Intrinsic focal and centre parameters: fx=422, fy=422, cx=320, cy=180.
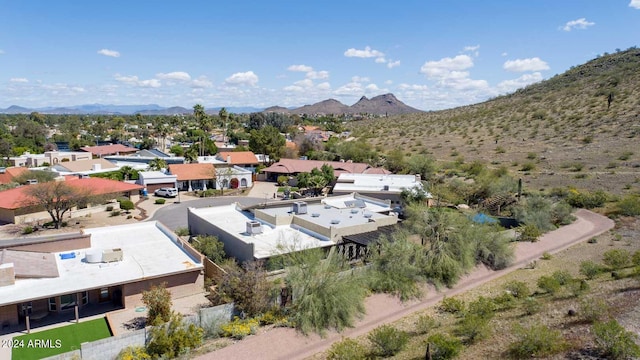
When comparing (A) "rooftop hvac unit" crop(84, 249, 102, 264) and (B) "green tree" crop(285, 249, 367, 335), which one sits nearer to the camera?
(B) "green tree" crop(285, 249, 367, 335)

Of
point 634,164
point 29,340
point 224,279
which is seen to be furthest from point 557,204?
point 29,340

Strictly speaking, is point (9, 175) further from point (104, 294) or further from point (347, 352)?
point (347, 352)

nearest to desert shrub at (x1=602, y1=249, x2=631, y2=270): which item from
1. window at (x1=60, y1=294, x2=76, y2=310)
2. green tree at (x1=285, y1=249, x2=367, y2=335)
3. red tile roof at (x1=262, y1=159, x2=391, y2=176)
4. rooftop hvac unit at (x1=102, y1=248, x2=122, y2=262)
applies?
green tree at (x1=285, y1=249, x2=367, y2=335)

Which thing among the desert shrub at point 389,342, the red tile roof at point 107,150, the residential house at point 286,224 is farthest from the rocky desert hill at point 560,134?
the red tile roof at point 107,150

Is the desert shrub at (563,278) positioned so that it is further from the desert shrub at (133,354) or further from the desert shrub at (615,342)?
the desert shrub at (133,354)

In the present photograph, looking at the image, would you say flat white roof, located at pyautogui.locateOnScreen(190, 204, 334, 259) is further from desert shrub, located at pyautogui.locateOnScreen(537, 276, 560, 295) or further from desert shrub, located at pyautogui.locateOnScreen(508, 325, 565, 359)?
desert shrub, located at pyautogui.locateOnScreen(508, 325, 565, 359)

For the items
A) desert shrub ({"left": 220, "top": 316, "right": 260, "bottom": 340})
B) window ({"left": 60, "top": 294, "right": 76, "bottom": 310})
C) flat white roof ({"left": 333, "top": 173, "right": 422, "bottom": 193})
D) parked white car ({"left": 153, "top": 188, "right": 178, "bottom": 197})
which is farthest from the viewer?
parked white car ({"left": 153, "top": 188, "right": 178, "bottom": 197})

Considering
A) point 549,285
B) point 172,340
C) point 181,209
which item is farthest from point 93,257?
point 549,285
